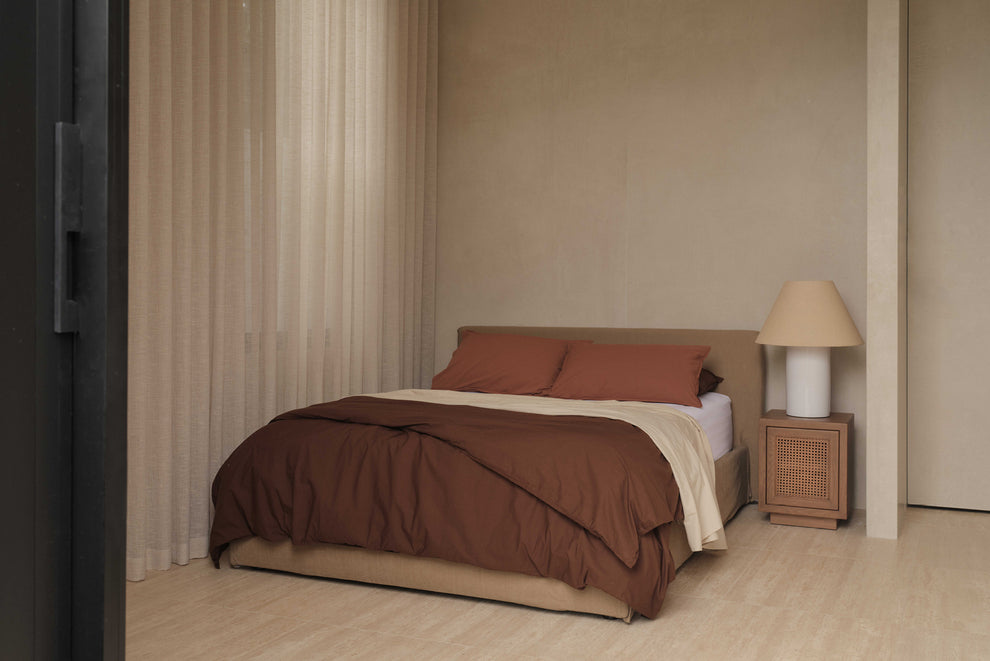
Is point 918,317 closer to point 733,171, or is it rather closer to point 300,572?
point 733,171

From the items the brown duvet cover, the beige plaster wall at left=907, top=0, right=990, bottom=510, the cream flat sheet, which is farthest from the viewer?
the beige plaster wall at left=907, top=0, right=990, bottom=510

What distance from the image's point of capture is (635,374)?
431 cm

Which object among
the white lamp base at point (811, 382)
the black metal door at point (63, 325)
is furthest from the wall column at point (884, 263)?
the black metal door at point (63, 325)

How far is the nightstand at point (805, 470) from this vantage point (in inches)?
156

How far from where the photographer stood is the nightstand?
3.97 meters

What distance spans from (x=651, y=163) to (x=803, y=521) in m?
2.14

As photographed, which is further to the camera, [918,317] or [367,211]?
[367,211]

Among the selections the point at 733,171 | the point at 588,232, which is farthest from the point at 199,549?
the point at 733,171

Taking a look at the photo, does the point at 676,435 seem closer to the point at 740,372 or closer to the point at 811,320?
the point at 811,320

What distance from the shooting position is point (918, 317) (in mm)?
4426

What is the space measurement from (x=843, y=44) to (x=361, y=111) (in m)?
2.60

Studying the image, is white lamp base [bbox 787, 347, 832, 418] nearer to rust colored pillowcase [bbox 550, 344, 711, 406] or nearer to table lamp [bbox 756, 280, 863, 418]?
table lamp [bbox 756, 280, 863, 418]

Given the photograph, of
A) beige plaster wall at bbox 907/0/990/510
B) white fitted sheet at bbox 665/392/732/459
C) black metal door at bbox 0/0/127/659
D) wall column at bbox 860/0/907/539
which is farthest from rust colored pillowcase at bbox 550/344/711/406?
black metal door at bbox 0/0/127/659

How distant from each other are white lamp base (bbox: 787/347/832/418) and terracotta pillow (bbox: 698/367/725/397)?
43 cm
